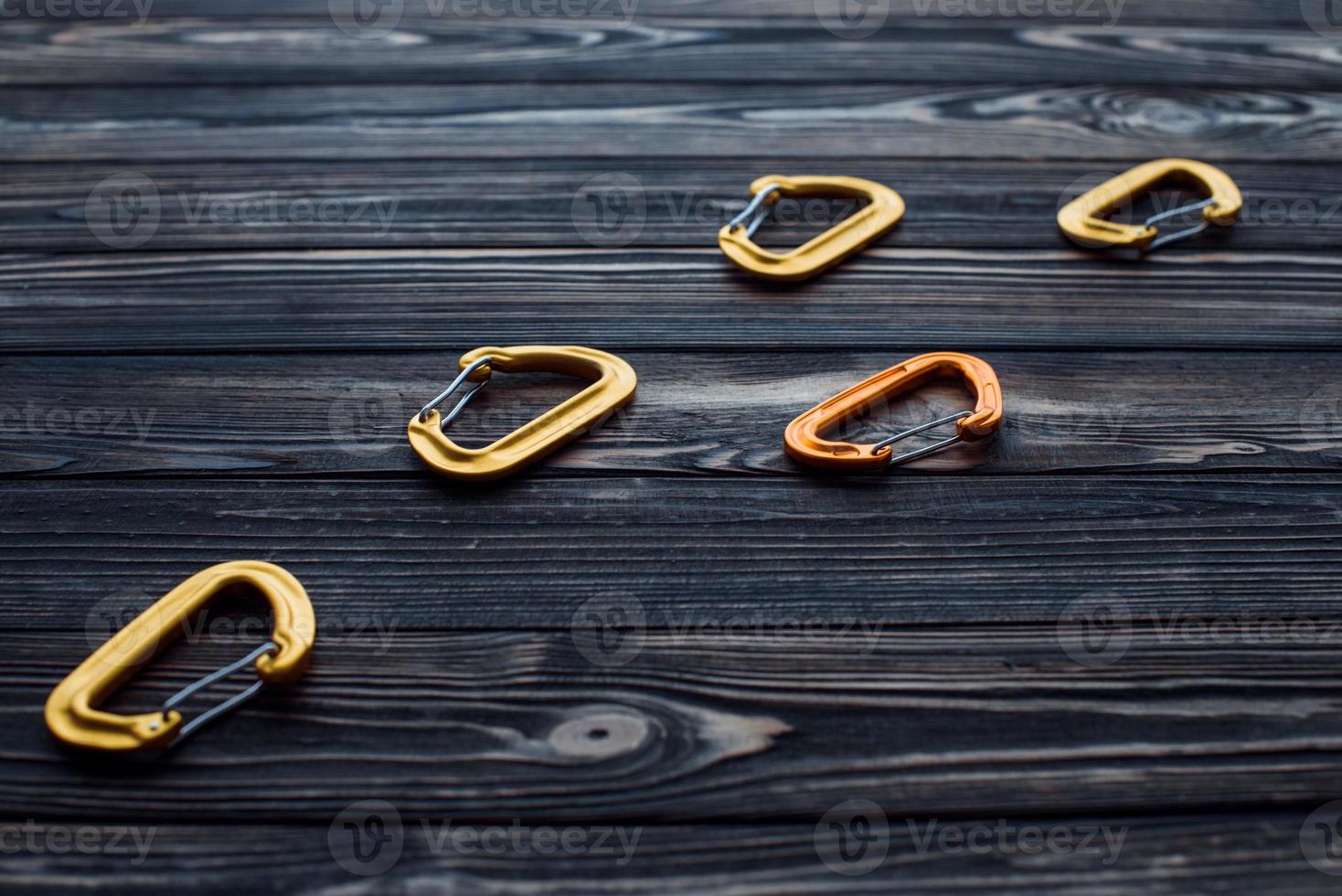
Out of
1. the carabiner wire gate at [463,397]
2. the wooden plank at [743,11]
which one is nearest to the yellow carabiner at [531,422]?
the carabiner wire gate at [463,397]

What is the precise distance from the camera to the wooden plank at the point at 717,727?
45.4 inches

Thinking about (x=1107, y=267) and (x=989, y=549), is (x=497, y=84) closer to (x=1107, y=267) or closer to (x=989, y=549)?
(x=1107, y=267)

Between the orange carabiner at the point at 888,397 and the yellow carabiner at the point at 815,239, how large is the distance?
0.26 m

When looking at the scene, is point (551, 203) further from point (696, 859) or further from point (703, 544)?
point (696, 859)

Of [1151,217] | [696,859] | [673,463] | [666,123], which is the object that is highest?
[666,123]

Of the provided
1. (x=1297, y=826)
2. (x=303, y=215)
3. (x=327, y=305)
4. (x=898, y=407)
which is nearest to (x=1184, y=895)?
(x=1297, y=826)

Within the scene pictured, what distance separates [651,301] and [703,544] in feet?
1.62

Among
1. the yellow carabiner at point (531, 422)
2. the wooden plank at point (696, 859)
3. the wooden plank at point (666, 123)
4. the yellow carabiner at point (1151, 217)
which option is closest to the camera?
the wooden plank at point (696, 859)

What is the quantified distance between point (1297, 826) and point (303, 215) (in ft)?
5.60

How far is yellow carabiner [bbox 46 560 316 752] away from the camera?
1166 mm

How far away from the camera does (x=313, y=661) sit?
1.26 meters

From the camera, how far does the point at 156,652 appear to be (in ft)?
4.14

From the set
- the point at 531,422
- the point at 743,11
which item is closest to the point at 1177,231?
the point at 743,11

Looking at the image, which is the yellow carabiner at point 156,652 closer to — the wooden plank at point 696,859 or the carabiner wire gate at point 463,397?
the wooden plank at point 696,859
